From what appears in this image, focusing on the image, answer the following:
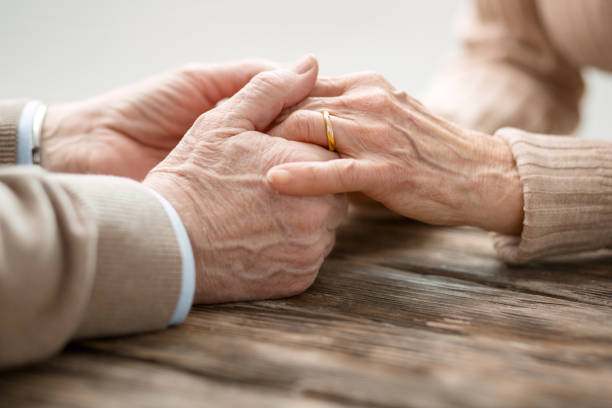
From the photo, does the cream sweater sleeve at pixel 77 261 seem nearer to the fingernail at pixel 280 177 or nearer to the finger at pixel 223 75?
the fingernail at pixel 280 177

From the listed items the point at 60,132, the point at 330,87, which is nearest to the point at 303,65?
the point at 330,87

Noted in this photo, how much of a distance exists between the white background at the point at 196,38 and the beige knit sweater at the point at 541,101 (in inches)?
32.0

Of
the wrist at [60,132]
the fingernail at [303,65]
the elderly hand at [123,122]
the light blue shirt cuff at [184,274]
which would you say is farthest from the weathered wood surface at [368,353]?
the wrist at [60,132]

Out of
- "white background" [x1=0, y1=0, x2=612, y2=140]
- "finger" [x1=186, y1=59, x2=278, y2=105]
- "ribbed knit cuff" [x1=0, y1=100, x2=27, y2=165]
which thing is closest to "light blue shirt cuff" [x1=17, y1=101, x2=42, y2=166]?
"ribbed knit cuff" [x1=0, y1=100, x2=27, y2=165]

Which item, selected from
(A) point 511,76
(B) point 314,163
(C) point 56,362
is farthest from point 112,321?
(A) point 511,76

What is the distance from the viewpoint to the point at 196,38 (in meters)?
2.28

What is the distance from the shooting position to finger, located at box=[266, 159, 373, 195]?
0.73 metres

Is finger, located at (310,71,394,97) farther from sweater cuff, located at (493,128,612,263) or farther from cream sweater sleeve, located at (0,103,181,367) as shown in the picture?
cream sweater sleeve, located at (0,103,181,367)

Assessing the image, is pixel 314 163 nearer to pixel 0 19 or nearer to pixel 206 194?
pixel 206 194

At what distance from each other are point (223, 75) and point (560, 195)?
670mm

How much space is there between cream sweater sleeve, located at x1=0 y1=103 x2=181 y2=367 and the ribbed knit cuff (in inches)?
19.9

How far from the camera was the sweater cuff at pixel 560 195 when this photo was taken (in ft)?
2.77

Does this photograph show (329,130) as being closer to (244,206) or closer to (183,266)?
(244,206)

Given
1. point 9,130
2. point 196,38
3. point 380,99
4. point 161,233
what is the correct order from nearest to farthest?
1. point 161,233
2. point 380,99
3. point 9,130
4. point 196,38
